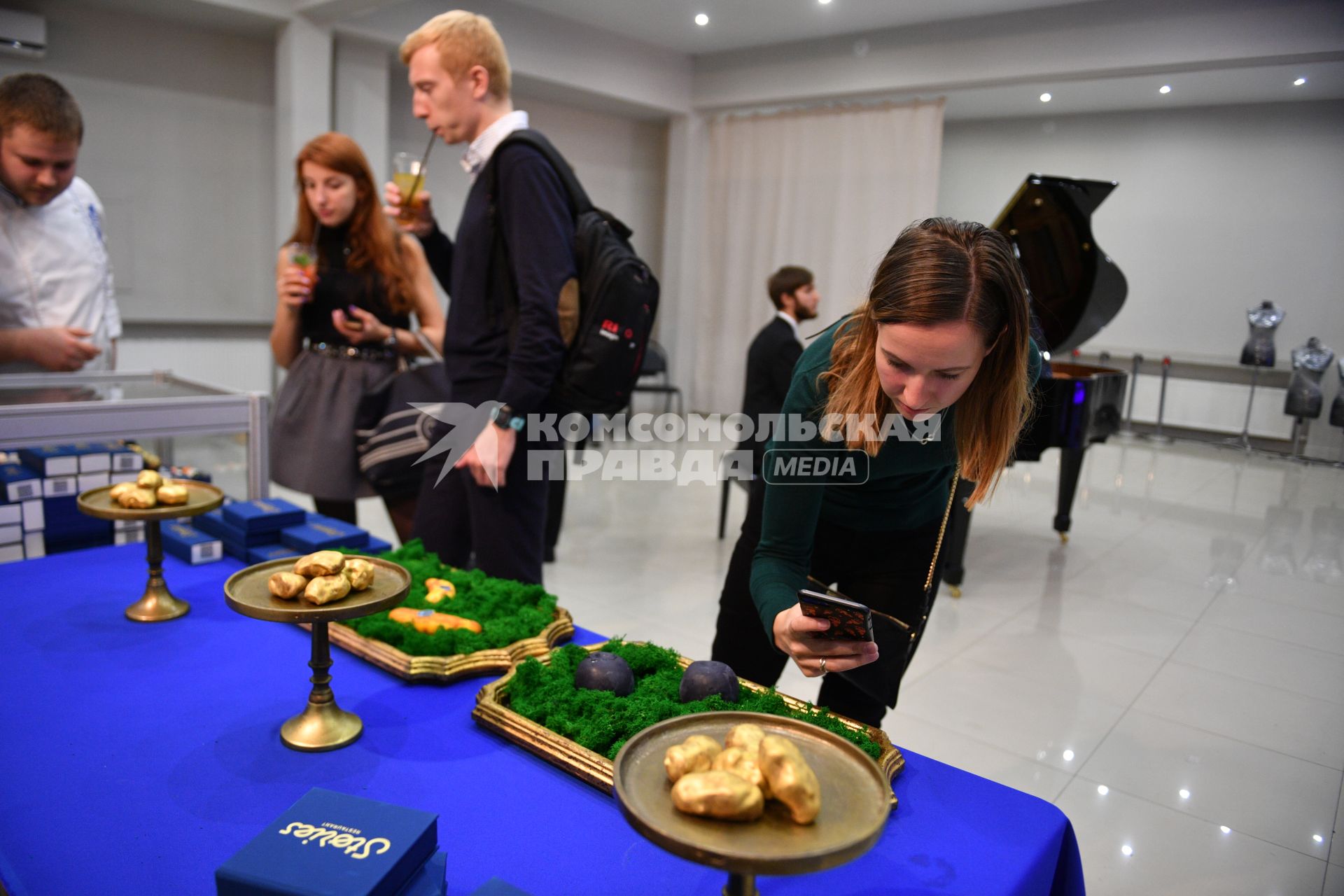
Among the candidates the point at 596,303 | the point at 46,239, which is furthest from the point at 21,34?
the point at 596,303

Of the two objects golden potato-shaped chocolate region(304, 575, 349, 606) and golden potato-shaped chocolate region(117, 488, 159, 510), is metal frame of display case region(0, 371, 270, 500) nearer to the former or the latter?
golden potato-shaped chocolate region(117, 488, 159, 510)

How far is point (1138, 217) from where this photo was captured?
8.41 m

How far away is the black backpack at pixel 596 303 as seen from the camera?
182 centimetres

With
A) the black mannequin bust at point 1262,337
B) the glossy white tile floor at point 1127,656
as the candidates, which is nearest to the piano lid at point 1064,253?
the glossy white tile floor at point 1127,656

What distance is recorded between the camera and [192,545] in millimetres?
1703

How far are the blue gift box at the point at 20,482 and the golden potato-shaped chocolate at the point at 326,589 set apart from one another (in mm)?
1362

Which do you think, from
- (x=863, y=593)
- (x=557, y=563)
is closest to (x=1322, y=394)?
(x=557, y=563)

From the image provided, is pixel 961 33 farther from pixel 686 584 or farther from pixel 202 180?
pixel 202 180

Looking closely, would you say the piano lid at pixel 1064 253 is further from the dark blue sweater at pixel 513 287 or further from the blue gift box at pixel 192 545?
the blue gift box at pixel 192 545

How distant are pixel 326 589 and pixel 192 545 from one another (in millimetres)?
839

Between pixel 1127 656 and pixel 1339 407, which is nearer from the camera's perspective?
pixel 1127 656

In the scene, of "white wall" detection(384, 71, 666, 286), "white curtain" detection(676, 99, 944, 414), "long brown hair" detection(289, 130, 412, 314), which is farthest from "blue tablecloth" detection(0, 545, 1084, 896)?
"white curtain" detection(676, 99, 944, 414)

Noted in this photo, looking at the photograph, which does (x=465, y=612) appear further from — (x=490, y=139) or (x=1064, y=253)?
(x=1064, y=253)

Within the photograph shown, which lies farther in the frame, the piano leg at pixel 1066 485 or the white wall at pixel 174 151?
the white wall at pixel 174 151
